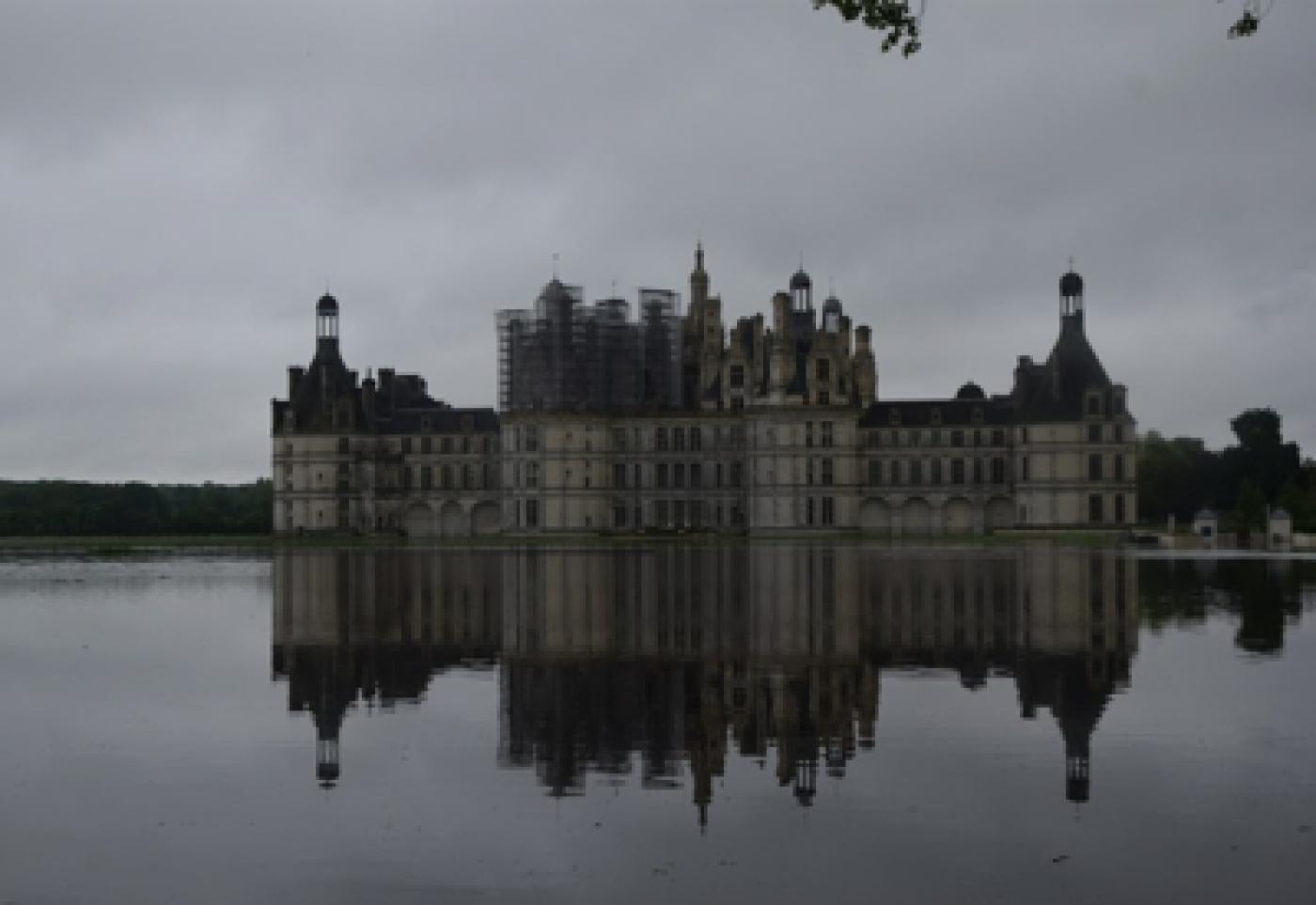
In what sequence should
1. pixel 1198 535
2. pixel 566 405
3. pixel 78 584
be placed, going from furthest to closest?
1. pixel 566 405
2. pixel 1198 535
3. pixel 78 584

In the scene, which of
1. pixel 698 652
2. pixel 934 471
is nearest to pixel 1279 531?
pixel 934 471

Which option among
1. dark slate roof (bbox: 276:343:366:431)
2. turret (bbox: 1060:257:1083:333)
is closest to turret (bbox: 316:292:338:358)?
dark slate roof (bbox: 276:343:366:431)

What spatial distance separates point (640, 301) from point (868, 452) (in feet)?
64.3

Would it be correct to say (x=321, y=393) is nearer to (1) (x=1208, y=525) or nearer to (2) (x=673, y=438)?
(2) (x=673, y=438)

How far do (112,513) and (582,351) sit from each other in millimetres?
43984

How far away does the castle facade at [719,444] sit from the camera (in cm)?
10456

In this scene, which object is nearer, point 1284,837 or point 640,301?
point 1284,837

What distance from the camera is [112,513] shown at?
12394cm

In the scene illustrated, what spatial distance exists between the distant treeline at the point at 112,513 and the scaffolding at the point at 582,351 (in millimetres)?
26431

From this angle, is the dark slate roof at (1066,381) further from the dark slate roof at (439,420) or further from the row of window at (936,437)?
the dark slate roof at (439,420)

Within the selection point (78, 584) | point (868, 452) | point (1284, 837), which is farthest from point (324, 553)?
point (1284, 837)

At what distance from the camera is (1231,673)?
71.8 feet

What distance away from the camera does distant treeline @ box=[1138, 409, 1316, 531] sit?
117 meters

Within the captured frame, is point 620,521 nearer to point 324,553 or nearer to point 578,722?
point 324,553
